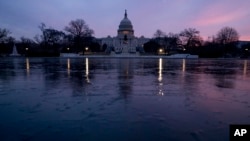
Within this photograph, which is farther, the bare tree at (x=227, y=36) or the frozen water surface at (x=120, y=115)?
the bare tree at (x=227, y=36)

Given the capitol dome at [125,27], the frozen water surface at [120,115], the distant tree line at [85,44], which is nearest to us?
the frozen water surface at [120,115]

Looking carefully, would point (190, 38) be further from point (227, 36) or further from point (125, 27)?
point (125, 27)

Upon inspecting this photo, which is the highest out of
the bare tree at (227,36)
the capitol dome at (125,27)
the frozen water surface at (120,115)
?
the capitol dome at (125,27)

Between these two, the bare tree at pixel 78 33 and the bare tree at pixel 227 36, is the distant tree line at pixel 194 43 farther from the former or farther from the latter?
the bare tree at pixel 78 33

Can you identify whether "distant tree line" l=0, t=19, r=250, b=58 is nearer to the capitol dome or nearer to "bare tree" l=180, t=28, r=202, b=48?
"bare tree" l=180, t=28, r=202, b=48

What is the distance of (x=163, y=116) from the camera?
19.4 ft

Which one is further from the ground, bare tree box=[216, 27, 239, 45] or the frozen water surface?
bare tree box=[216, 27, 239, 45]

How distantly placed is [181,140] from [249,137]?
109 cm

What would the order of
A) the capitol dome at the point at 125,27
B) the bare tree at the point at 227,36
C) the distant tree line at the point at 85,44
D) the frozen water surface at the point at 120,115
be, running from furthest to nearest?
1. the capitol dome at the point at 125,27
2. the bare tree at the point at 227,36
3. the distant tree line at the point at 85,44
4. the frozen water surface at the point at 120,115

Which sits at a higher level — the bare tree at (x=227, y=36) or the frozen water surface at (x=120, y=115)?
the bare tree at (x=227, y=36)

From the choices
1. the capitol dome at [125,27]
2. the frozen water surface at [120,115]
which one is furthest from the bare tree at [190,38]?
the frozen water surface at [120,115]

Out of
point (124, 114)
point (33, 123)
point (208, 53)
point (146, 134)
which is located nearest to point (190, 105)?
point (124, 114)

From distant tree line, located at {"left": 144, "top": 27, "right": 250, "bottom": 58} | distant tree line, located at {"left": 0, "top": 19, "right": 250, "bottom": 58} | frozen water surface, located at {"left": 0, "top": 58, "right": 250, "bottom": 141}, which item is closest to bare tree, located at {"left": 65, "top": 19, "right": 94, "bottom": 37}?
distant tree line, located at {"left": 0, "top": 19, "right": 250, "bottom": 58}

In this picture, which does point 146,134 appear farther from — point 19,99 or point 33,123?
point 19,99
